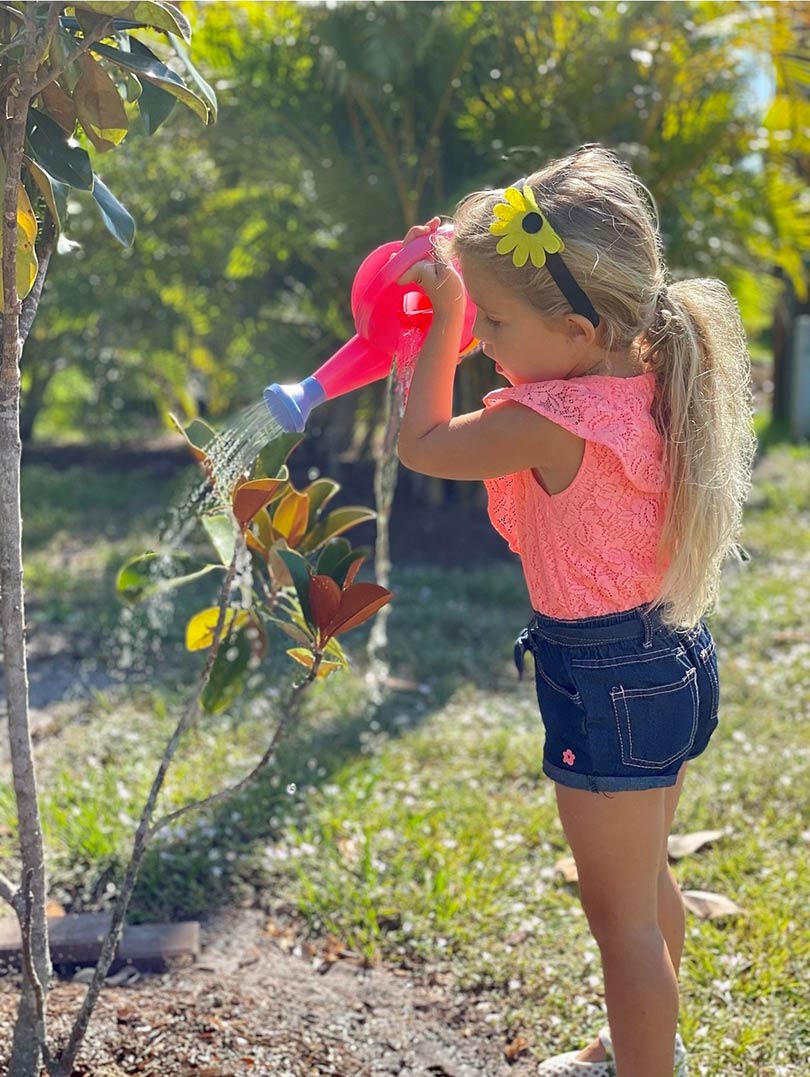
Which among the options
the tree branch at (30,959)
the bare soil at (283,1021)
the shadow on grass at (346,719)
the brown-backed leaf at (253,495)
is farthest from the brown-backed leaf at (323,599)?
the shadow on grass at (346,719)

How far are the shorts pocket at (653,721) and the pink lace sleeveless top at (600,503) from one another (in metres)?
0.13

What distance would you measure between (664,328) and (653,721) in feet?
Answer: 1.88

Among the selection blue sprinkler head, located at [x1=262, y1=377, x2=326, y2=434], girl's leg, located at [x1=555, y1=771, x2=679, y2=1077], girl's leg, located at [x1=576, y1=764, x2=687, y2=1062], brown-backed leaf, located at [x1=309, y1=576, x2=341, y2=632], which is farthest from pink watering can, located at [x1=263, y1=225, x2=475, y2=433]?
girl's leg, located at [x1=576, y1=764, x2=687, y2=1062]

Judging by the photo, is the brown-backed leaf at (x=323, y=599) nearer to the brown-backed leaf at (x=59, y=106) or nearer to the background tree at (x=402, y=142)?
the brown-backed leaf at (x=59, y=106)

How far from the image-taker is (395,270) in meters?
1.82

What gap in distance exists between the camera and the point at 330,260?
21.2ft

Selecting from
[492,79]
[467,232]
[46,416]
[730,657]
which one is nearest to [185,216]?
[492,79]

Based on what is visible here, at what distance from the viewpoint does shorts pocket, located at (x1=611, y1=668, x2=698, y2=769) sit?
180cm

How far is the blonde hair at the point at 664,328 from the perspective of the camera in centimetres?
174

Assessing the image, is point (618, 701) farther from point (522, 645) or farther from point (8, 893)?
point (8, 893)

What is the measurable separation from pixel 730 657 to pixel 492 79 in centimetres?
294

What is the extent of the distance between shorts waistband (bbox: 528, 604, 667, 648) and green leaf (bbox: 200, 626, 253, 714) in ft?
2.73

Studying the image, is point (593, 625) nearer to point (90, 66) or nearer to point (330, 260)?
point (90, 66)

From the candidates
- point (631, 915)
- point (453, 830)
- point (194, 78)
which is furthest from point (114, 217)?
point (453, 830)
